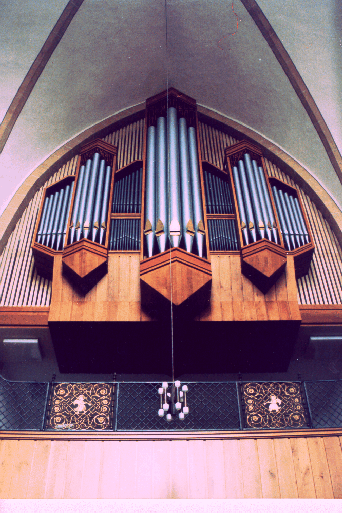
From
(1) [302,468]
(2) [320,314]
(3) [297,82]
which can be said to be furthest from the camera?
(3) [297,82]

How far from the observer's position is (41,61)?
839 cm

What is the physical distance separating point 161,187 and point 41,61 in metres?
2.76

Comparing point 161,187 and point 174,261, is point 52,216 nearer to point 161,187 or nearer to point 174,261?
point 161,187

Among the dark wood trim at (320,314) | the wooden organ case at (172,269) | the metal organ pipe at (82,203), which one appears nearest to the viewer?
the wooden organ case at (172,269)

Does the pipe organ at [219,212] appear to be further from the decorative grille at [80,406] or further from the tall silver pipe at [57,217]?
the decorative grille at [80,406]

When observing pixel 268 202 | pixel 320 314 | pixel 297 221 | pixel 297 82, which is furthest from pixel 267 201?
pixel 297 82

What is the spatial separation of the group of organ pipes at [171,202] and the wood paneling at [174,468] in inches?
97.5

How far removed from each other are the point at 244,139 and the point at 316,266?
2757 mm

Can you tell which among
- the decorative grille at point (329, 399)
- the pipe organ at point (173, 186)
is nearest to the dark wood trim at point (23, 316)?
the pipe organ at point (173, 186)

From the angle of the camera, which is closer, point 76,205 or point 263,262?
point 263,262

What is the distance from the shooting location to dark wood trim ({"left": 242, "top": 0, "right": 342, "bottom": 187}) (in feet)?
27.5

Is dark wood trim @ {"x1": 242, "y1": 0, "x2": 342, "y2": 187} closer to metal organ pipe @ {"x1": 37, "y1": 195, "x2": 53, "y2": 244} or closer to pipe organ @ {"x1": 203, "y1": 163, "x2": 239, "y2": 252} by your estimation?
pipe organ @ {"x1": 203, "y1": 163, "x2": 239, "y2": 252}


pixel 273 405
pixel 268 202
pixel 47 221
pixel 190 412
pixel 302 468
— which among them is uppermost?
pixel 268 202

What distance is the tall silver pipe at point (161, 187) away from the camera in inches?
287
